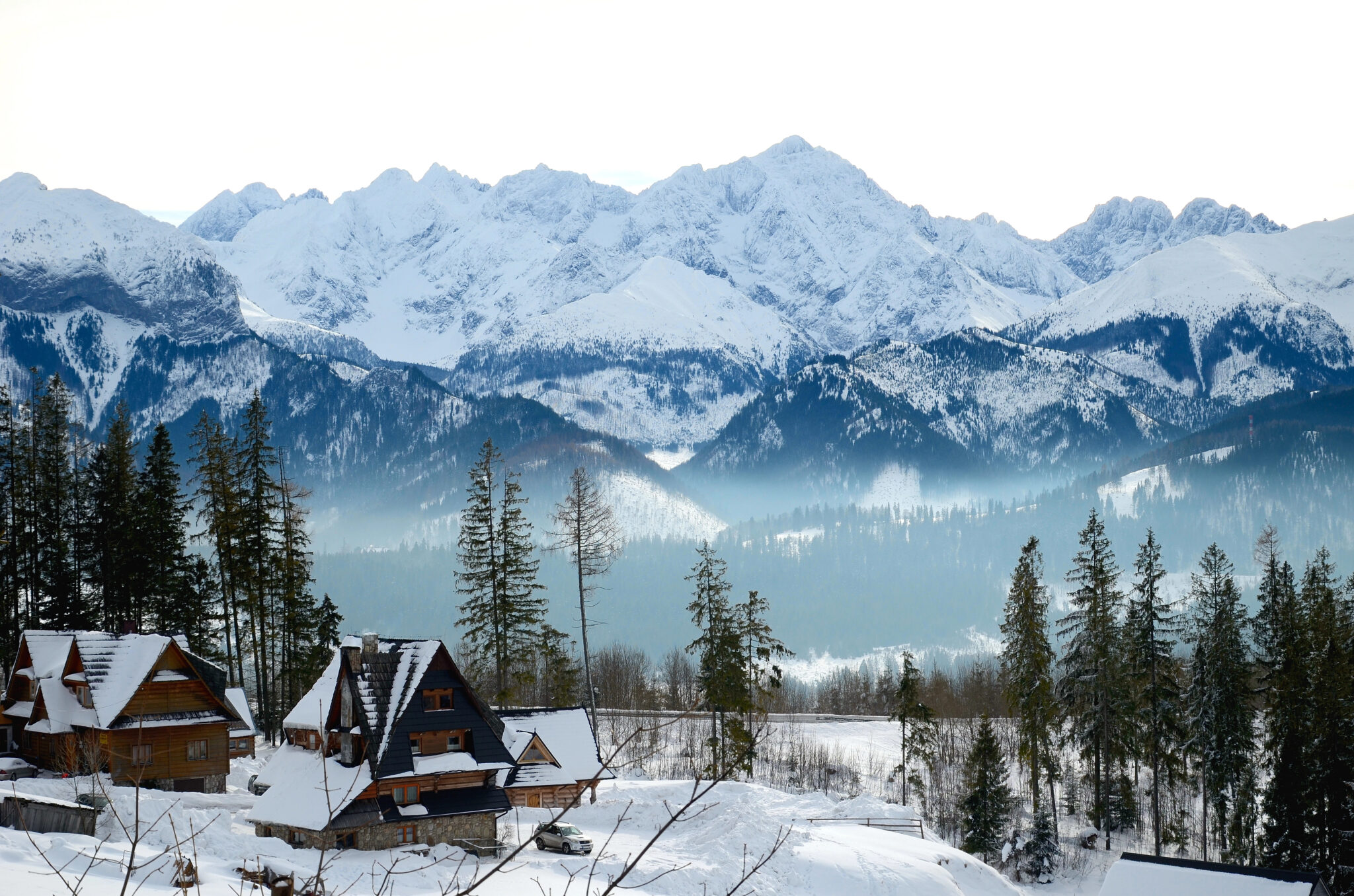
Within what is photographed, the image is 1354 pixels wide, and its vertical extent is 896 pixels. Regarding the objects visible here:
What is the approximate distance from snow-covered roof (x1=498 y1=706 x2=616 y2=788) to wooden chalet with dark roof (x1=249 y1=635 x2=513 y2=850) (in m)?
6.91

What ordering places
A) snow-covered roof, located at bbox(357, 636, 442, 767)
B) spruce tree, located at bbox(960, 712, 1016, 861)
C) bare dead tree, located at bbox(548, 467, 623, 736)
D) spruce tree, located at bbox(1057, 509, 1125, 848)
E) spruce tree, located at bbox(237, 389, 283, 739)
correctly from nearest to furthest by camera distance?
snow-covered roof, located at bbox(357, 636, 442, 767), spruce tree, located at bbox(237, 389, 283, 739), bare dead tree, located at bbox(548, 467, 623, 736), spruce tree, located at bbox(1057, 509, 1125, 848), spruce tree, located at bbox(960, 712, 1016, 861)

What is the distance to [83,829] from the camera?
1035 inches

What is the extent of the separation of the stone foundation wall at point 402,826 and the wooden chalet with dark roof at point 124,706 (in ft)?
23.8

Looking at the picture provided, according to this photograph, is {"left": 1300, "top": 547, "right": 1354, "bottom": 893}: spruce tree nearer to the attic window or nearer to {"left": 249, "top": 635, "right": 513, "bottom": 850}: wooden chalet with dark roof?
{"left": 249, "top": 635, "right": 513, "bottom": 850}: wooden chalet with dark roof

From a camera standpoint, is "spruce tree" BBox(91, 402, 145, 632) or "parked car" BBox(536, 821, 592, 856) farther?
"spruce tree" BBox(91, 402, 145, 632)

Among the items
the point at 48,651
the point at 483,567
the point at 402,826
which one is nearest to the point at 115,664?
the point at 48,651

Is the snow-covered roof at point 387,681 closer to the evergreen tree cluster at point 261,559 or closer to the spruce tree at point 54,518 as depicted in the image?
the evergreen tree cluster at point 261,559

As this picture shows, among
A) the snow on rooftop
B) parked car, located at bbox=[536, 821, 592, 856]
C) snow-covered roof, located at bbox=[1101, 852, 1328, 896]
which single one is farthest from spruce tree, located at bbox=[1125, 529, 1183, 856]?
parked car, located at bbox=[536, 821, 592, 856]

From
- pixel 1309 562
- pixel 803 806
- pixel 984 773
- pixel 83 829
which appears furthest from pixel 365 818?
pixel 1309 562

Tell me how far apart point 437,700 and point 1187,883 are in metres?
25.3

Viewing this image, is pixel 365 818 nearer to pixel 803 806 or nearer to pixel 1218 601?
pixel 803 806

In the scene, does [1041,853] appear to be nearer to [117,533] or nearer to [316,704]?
[316,704]

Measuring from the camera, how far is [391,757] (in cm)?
3681

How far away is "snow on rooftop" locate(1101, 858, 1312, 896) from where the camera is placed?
33.6 metres
